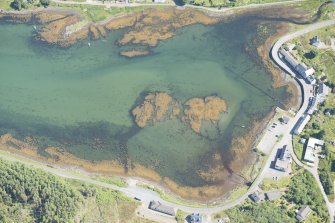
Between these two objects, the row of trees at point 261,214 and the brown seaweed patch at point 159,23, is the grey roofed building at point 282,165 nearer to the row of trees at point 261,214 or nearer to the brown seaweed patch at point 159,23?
the row of trees at point 261,214

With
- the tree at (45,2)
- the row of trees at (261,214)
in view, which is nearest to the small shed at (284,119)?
the row of trees at (261,214)

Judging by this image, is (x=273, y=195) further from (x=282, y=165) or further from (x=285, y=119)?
(x=285, y=119)

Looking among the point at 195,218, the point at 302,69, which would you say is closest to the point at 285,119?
the point at 302,69

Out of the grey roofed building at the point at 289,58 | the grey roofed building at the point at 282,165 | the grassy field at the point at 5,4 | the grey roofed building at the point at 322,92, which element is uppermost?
the grassy field at the point at 5,4

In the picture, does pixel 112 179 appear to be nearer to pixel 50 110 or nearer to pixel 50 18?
pixel 50 110

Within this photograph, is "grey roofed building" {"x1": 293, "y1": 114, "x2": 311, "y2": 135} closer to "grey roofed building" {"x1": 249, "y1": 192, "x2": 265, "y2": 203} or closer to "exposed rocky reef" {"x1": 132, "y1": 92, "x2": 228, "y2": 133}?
"exposed rocky reef" {"x1": 132, "y1": 92, "x2": 228, "y2": 133}
